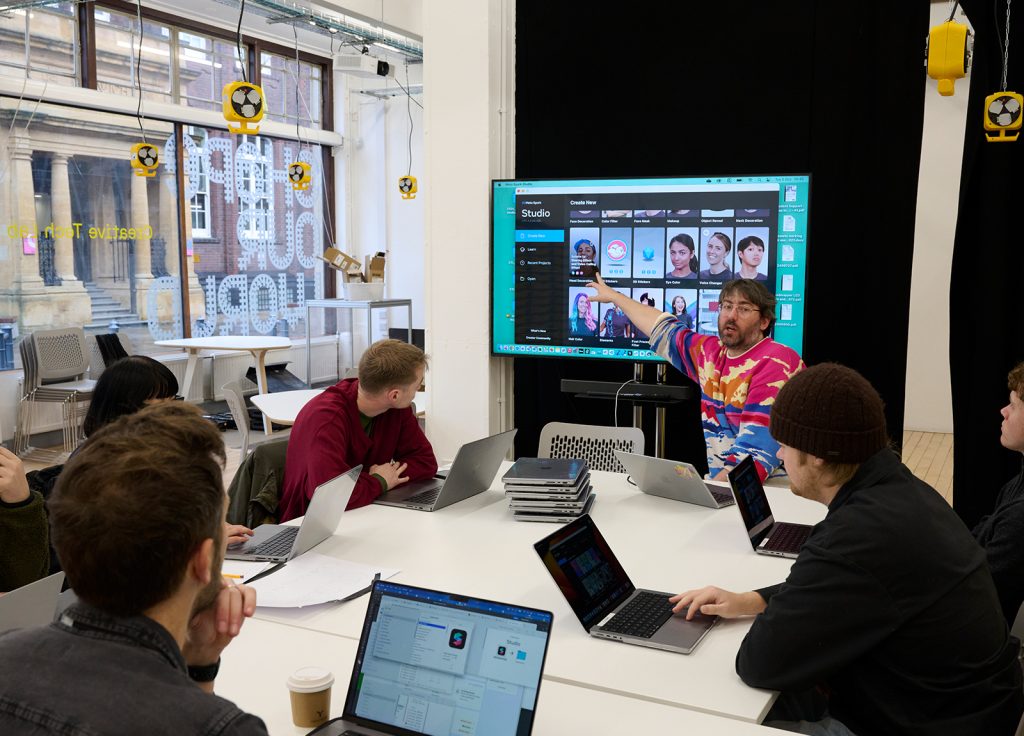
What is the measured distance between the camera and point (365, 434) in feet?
10.8

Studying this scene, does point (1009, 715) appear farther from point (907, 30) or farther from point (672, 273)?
point (907, 30)

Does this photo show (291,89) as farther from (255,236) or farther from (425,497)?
(425,497)

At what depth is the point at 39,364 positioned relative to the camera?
23.8 ft

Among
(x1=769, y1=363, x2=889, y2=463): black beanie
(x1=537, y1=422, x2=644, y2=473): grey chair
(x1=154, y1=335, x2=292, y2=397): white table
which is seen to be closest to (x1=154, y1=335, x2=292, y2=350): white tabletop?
(x1=154, y1=335, x2=292, y2=397): white table

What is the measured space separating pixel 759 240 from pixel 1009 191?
1.06 metres

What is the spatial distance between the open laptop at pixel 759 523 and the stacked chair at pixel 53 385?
601cm

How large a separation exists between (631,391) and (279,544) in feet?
8.17

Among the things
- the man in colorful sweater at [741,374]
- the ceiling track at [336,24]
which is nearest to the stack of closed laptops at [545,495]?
the man in colorful sweater at [741,374]

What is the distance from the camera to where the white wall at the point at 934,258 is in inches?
333

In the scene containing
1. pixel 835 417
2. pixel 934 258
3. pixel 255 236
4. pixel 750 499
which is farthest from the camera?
pixel 255 236

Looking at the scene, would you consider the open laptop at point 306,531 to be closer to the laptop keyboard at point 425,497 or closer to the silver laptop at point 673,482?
the laptop keyboard at point 425,497

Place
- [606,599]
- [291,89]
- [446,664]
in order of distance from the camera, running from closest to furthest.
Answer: [446,664]
[606,599]
[291,89]

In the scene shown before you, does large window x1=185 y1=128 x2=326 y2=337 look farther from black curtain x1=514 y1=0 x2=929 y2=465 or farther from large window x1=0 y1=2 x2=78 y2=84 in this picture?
black curtain x1=514 y1=0 x2=929 y2=465

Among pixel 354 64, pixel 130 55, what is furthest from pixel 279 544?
pixel 130 55
